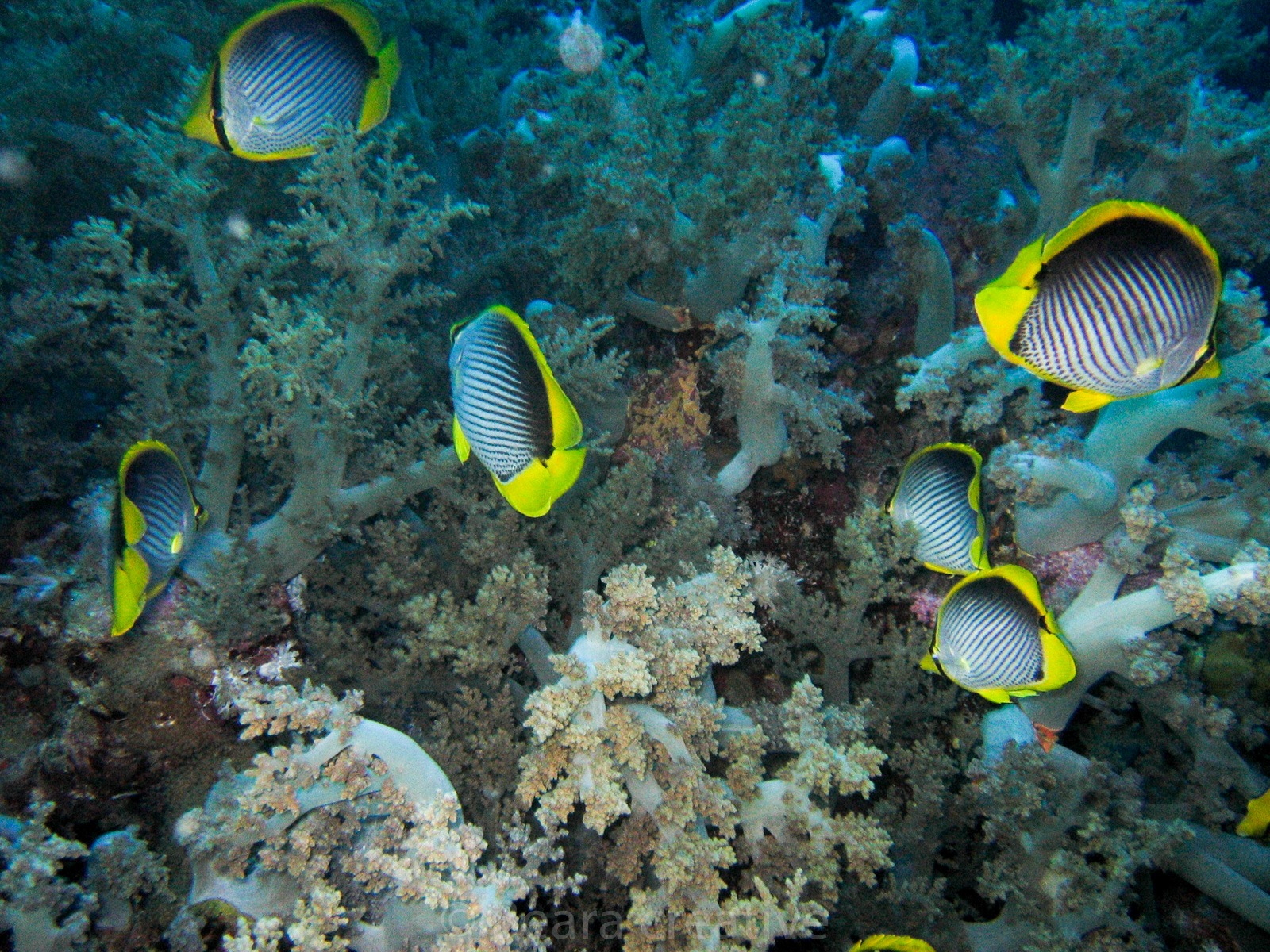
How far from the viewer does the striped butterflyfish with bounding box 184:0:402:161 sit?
87.4 inches

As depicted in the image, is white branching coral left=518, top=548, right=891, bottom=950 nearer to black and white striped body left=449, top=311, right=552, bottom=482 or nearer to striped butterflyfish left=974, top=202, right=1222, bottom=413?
black and white striped body left=449, top=311, right=552, bottom=482

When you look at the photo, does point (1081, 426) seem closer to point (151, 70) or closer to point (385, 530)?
point (385, 530)

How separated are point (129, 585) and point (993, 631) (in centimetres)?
295

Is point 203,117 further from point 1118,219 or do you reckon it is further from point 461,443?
point 1118,219

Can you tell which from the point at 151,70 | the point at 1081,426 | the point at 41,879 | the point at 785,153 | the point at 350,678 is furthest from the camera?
the point at 151,70

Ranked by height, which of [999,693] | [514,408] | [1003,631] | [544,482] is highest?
[514,408]

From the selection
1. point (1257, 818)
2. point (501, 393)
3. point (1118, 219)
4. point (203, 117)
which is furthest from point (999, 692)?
point (203, 117)

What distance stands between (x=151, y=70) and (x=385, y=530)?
4452 millimetres

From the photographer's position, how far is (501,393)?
69.5 inches

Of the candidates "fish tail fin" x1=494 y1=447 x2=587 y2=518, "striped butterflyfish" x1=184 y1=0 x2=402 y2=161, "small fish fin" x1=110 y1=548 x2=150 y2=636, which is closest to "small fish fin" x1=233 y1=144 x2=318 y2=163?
"striped butterflyfish" x1=184 y1=0 x2=402 y2=161

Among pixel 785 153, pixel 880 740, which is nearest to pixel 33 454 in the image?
pixel 785 153

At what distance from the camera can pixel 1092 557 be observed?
3.23 metres

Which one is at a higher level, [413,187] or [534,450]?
[413,187]

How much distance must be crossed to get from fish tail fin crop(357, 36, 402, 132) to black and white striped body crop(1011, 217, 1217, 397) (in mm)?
2375
